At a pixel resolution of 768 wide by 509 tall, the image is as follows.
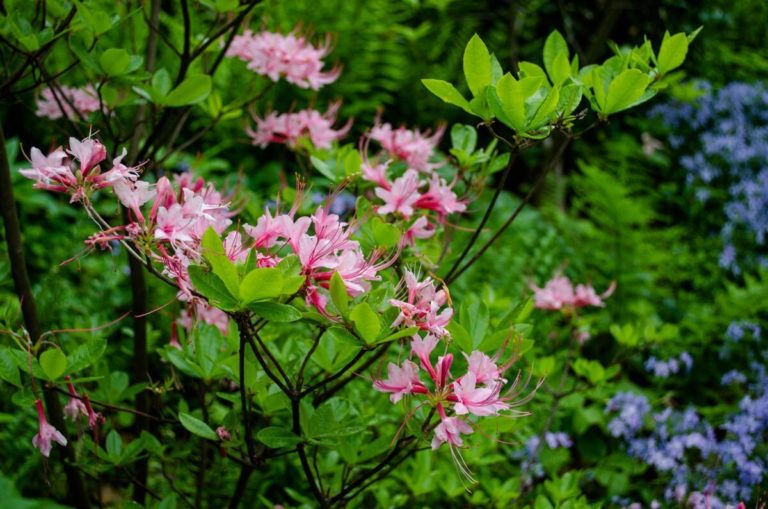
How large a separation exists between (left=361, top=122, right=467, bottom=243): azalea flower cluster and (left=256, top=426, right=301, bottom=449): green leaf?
40cm

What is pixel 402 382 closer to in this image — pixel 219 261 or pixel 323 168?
pixel 219 261

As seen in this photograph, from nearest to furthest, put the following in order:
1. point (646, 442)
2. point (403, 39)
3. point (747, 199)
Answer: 1. point (646, 442)
2. point (747, 199)
3. point (403, 39)

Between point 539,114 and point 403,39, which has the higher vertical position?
point 539,114

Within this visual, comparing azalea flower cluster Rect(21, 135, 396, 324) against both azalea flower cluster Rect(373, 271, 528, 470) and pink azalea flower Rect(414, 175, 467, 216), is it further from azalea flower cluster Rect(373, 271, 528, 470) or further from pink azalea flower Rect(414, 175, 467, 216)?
pink azalea flower Rect(414, 175, 467, 216)

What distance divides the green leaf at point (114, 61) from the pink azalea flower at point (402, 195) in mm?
519

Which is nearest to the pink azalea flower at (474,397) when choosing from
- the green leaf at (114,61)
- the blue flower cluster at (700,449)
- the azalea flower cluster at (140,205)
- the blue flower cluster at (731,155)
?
the azalea flower cluster at (140,205)

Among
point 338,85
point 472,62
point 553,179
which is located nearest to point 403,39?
point 338,85

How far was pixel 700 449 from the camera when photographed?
2.16 m

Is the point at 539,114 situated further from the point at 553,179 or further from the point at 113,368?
the point at 553,179

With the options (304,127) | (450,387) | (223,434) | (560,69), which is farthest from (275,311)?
(304,127)

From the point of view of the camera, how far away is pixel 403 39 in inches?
208

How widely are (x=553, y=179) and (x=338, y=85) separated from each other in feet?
4.81

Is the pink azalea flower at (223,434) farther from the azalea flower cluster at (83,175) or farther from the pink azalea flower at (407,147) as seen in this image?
the pink azalea flower at (407,147)

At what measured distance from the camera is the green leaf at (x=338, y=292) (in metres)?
0.92
